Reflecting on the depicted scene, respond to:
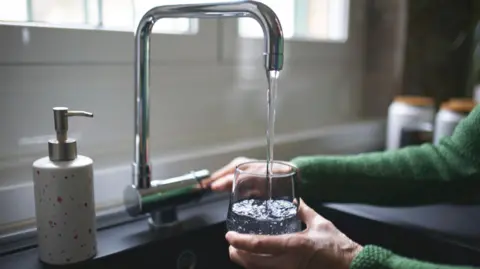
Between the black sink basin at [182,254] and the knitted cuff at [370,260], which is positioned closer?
the knitted cuff at [370,260]

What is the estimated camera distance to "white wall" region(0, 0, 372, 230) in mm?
715

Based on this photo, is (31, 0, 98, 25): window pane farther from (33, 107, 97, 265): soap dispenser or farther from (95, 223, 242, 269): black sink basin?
(95, 223, 242, 269): black sink basin

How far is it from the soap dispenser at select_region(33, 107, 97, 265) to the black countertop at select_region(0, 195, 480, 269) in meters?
0.03

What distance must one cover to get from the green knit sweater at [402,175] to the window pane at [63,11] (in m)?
0.43

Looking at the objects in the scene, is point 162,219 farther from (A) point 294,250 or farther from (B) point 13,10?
(B) point 13,10

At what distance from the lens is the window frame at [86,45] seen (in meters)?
0.70

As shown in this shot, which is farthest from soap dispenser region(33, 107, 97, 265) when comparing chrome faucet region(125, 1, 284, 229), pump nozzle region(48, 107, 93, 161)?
chrome faucet region(125, 1, 284, 229)

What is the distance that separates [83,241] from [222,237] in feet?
0.79

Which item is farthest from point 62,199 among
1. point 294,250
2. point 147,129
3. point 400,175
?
point 400,175

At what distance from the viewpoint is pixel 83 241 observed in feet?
1.96

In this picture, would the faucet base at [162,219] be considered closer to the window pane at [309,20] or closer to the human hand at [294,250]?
the human hand at [294,250]

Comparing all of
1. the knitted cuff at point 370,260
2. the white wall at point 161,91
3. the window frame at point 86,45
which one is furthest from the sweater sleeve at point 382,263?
the window frame at point 86,45

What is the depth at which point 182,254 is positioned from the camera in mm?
718

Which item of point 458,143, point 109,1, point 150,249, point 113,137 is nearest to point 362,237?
point 458,143
